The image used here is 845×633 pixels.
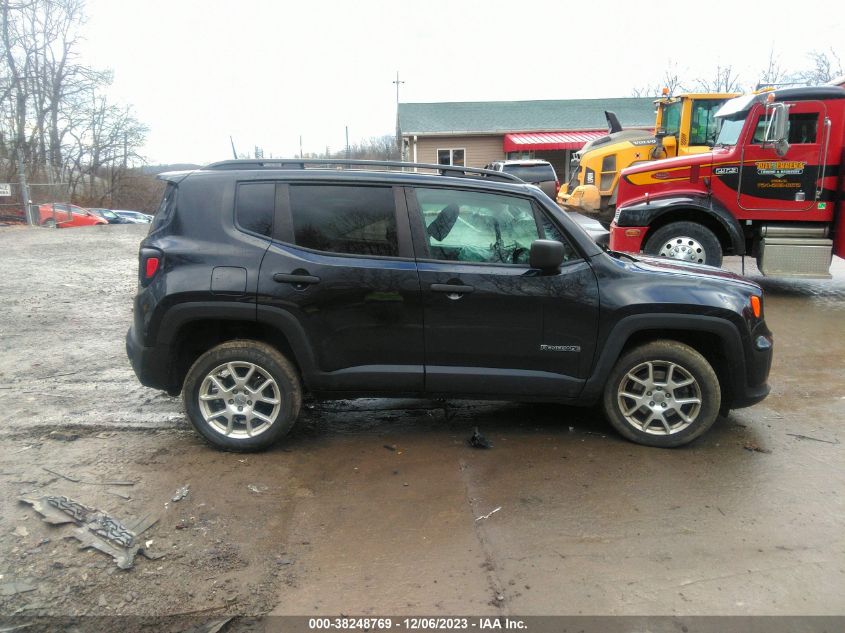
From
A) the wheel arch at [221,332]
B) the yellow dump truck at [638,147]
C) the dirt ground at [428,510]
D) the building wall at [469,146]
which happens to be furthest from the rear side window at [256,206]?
the building wall at [469,146]

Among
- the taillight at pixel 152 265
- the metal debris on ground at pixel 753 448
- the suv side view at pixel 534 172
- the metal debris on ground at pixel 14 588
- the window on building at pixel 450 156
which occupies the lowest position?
the metal debris on ground at pixel 14 588

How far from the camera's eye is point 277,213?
167 inches

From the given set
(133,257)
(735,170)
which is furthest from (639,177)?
(133,257)

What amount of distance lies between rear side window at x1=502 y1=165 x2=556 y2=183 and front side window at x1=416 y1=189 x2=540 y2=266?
54.4 feet

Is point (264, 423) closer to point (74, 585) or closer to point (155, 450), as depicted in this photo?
point (155, 450)

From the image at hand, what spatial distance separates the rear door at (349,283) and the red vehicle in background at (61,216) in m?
25.5

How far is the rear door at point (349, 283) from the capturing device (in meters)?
4.11

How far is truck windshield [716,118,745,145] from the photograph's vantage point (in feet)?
30.4

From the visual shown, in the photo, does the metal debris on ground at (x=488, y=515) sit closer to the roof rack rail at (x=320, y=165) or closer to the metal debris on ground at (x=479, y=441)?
the metal debris on ground at (x=479, y=441)

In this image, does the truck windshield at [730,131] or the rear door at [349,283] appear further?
the truck windshield at [730,131]

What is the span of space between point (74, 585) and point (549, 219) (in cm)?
338

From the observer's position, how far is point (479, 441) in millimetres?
4391

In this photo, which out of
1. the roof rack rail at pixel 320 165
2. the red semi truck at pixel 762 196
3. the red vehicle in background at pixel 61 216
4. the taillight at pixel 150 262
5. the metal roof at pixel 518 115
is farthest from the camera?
the metal roof at pixel 518 115

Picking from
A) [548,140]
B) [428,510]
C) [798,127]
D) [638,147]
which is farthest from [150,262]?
[548,140]
